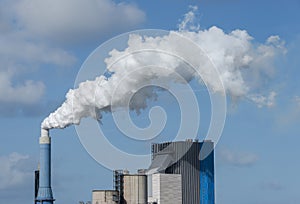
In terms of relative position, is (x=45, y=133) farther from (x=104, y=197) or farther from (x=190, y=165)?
(x=190, y=165)

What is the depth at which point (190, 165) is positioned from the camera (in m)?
90.4

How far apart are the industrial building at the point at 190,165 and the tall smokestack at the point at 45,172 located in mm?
17622

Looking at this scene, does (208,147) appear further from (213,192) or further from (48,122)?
(48,122)

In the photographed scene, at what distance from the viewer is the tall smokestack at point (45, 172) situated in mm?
70812

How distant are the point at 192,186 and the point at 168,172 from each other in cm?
441

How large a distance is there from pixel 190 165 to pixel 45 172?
951 inches

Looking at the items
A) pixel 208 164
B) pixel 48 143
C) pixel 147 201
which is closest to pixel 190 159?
pixel 208 164

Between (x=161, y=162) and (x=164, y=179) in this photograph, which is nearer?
(x=164, y=179)

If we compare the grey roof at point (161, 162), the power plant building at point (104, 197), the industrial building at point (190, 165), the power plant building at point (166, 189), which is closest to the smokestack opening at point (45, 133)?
the power plant building at point (104, 197)

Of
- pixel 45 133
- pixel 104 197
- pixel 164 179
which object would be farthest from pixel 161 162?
pixel 45 133

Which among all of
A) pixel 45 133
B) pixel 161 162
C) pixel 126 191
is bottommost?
pixel 126 191

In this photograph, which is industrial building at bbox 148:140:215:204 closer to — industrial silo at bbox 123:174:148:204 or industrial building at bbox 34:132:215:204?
industrial building at bbox 34:132:215:204

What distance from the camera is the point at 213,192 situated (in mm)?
92250

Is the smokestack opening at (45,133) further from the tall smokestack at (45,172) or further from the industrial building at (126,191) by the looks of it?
the industrial building at (126,191)
